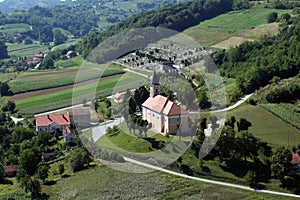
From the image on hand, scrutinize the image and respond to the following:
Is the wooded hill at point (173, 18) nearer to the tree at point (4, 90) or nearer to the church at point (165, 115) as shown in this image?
the tree at point (4, 90)

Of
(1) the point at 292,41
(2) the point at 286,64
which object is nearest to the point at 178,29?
(1) the point at 292,41

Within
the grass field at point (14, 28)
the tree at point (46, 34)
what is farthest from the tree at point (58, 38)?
the grass field at point (14, 28)

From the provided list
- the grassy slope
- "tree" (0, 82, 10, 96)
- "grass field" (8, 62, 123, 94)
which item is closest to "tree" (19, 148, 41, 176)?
the grassy slope

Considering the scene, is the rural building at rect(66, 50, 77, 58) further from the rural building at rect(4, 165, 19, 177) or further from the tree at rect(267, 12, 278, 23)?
the rural building at rect(4, 165, 19, 177)

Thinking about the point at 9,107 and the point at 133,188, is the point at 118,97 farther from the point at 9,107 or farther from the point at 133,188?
the point at 133,188

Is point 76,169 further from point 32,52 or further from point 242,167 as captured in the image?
point 32,52

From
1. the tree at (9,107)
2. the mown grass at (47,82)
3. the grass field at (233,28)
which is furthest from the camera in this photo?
the grass field at (233,28)
